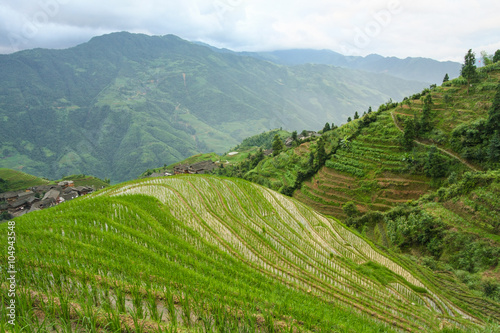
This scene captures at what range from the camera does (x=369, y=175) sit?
116ft

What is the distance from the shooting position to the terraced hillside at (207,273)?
3.82 metres

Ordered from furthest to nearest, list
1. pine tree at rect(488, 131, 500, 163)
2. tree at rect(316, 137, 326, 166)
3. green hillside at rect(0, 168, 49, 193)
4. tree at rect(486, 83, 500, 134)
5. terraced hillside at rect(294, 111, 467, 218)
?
green hillside at rect(0, 168, 49, 193) < tree at rect(316, 137, 326, 166) < terraced hillside at rect(294, 111, 467, 218) < tree at rect(486, 83, 500, 134) < pine tree at rect(488, 131, 500, 163)

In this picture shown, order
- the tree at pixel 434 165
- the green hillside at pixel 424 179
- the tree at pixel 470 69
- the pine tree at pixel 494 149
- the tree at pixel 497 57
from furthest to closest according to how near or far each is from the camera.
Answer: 1. the tree at pixel 497 57
2. the tree at pixel 470 69
3. the tree at pixel 434 165
4. the pine tree at pixel 494 149
5. the green hillside at pixel 424 179

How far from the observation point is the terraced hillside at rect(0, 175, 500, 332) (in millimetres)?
3820

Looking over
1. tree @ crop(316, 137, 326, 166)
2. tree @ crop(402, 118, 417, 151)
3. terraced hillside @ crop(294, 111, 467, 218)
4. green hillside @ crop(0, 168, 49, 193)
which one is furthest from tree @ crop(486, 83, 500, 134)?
green hillside @ crop(0, 168, 49, 193)

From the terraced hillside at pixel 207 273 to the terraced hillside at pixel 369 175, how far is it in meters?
18.5

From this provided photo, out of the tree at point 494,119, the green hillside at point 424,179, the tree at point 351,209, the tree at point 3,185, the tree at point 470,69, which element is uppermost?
the tree at point 470,69

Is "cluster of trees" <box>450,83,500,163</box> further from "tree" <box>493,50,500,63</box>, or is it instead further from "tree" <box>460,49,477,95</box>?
"tree" <box>493,50,500,63</box>

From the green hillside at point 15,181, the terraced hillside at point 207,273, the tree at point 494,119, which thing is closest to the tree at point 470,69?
the tree at point 494,119

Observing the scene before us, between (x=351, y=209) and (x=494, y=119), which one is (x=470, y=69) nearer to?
(x=494, y=119)

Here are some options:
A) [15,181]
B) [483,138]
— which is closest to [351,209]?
[483,138]

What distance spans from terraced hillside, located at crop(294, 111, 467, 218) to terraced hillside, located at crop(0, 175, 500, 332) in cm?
1851

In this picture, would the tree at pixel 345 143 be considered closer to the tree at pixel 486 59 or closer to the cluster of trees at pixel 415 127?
the cluster of trees at pixel 415 127

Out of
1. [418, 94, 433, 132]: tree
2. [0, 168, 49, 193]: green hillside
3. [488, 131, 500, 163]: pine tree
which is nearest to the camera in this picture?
[488, 131, 500, 163]: pine tree
